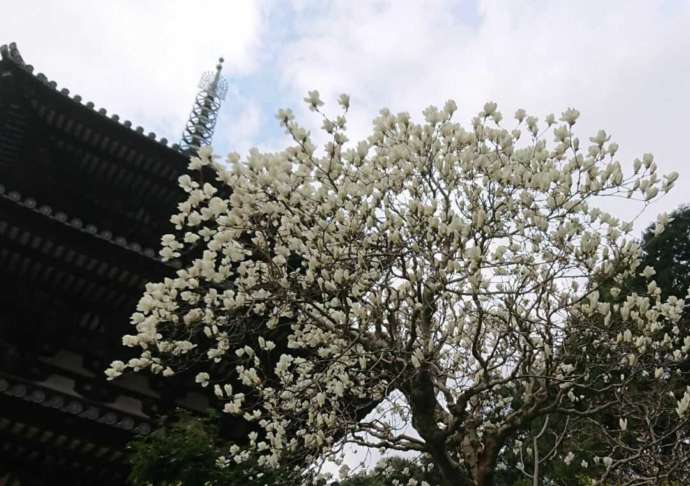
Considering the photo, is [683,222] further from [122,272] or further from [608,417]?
[122,272]

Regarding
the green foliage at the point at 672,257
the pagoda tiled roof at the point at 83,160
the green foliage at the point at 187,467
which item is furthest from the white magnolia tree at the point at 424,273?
the green foliage at the point at 672,257

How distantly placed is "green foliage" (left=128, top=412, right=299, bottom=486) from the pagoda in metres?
1.23

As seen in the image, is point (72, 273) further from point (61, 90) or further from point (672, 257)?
point (672, 257)

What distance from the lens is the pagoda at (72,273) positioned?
7918 mm

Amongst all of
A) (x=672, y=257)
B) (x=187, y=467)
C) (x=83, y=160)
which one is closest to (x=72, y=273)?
(x=83, y=160)

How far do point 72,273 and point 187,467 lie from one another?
3.51 m

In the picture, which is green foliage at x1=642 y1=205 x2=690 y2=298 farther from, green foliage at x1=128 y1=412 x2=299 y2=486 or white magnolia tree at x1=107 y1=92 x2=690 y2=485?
green foliage at x1=128 y1=412 x2=299 y2=486

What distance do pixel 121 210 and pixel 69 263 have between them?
2723mm

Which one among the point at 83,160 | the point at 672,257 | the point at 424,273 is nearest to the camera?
the point at 424,273

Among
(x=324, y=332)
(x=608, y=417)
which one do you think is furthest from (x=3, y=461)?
(x=608, y=417)

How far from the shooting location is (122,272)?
8664 millimetres

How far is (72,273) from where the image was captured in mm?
8602

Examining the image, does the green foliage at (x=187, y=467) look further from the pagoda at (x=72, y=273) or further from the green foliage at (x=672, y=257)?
the green foliage at (x=672, y=257)

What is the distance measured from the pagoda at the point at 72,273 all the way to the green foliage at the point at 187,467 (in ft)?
4.04
